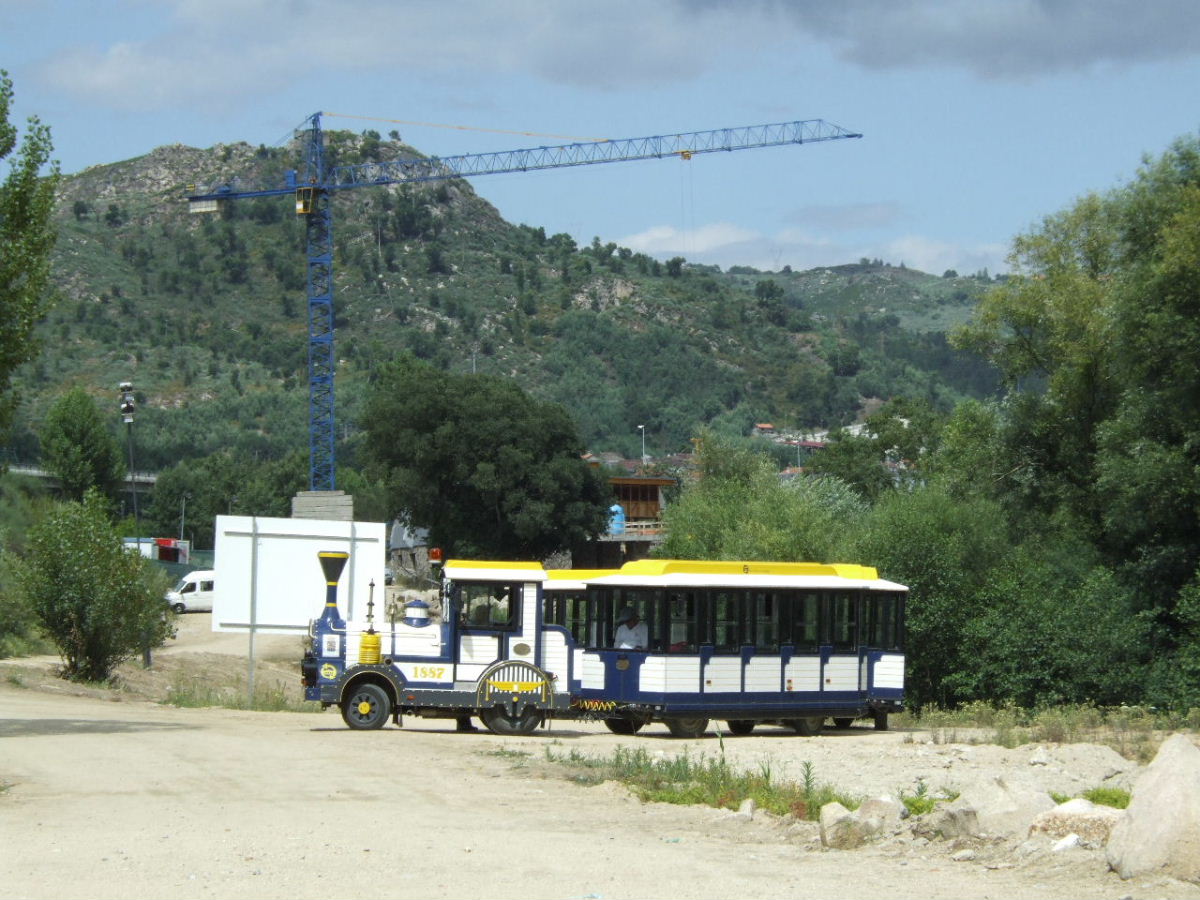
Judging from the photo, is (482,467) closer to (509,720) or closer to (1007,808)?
(509,720)

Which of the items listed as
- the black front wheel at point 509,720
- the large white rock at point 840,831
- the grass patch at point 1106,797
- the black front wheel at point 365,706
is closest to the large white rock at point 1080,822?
the large white rock at point 840,831

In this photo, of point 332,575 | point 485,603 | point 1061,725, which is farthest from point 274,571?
point 1061,725

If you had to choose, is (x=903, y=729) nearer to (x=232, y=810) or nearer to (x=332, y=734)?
(x=332, y=734)

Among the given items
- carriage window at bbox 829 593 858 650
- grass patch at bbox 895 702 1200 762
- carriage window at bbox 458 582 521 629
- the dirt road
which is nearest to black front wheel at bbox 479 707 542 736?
carriage window at bbox 458 582 521 629

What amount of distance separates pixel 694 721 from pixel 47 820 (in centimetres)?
1306

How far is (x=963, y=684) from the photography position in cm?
3428

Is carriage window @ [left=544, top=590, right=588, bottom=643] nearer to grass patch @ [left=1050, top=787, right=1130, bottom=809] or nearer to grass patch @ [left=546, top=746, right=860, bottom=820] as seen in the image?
grass patch @ [left=546, top=746, right=860, bottom=820]

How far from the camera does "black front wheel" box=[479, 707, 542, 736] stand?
2358 cm

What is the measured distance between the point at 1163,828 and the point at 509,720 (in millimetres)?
13985

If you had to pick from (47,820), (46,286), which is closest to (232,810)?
(47,820)

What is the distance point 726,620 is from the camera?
24.9 m

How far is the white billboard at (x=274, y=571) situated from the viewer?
2995 centimetres

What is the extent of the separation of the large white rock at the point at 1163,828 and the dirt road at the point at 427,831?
148mm

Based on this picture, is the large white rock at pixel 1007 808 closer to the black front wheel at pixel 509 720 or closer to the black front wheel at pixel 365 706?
the black front wheel at pixel 509 720
